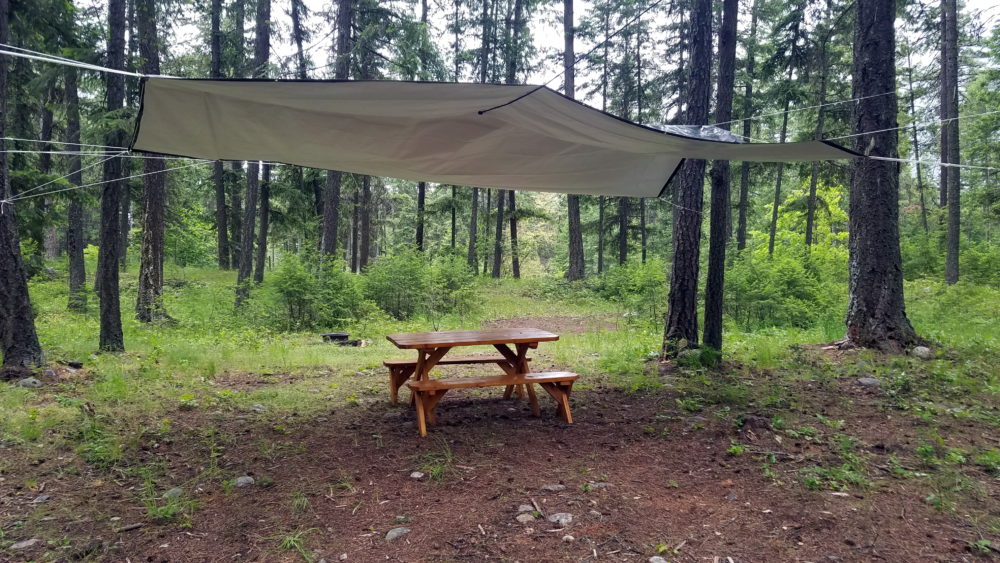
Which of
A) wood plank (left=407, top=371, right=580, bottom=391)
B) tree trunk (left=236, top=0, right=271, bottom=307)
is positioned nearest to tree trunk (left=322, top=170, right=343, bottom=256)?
tree trunk (left=236, top=0, right=271, bottom=307)

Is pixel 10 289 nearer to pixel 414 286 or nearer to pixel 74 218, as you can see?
pixel 414 286

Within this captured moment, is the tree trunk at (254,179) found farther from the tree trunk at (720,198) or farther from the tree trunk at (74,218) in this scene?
the tree trunk at (720,198)

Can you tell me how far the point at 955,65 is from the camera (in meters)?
12.6

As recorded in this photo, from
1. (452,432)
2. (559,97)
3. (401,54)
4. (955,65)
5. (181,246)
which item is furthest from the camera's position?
(181,246)

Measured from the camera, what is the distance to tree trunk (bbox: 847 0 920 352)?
201 inches

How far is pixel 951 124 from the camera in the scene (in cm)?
1209

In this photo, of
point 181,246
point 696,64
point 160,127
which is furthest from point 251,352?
point 181,246

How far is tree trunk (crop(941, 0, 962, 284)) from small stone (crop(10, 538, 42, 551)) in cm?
1513

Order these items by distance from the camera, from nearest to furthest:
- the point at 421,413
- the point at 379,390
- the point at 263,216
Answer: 1. the point at 421,413
2. the point at 379,390
3. the point at 263,216

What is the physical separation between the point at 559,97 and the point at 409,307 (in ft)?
25.2

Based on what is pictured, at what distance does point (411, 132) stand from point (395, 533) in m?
2.55

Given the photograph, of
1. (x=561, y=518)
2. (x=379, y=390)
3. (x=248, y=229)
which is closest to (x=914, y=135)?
(x=248, y=229)

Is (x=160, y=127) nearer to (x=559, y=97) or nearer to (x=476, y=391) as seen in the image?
(x=559, y=97)

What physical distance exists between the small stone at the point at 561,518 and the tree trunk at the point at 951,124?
43.8 ft
